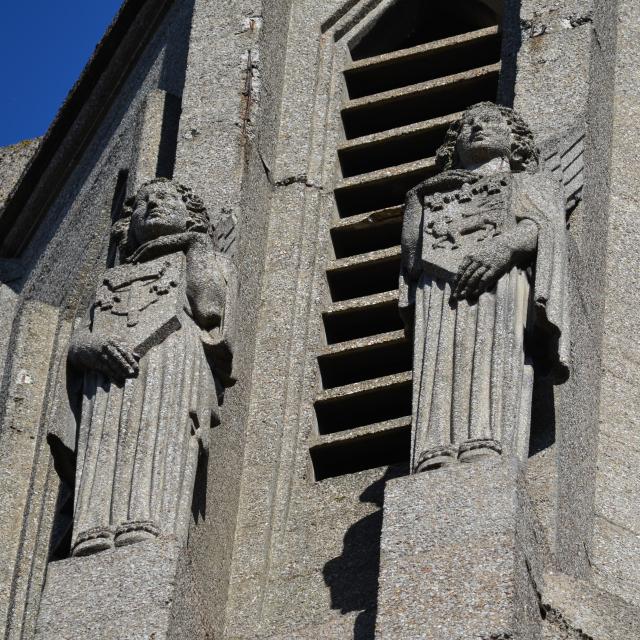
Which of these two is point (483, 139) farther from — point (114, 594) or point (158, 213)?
point (114, 594)

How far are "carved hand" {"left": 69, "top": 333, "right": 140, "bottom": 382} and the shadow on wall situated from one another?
150 centimetres

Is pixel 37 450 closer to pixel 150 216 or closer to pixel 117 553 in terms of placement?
pixel 150 216

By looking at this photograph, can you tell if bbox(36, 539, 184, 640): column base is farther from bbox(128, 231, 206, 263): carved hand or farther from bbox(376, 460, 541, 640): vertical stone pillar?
bbox(128, 231, 206, 263): carved hand

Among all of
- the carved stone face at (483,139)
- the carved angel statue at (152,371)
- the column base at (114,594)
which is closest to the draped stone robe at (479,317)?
the carved stone face at (483,139)

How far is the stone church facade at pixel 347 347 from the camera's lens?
530 inches

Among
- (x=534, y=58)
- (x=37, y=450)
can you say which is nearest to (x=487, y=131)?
(x=534, y=58)

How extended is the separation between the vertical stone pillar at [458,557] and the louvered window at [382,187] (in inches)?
93.2

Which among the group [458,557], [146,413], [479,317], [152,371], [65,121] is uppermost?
[65,121]

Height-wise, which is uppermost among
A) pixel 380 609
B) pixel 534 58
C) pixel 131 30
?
pixel 131 30

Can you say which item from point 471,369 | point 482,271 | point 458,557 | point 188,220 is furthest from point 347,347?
point 458,557

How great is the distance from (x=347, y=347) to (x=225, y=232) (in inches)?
39.4

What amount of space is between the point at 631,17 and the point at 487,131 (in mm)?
3005

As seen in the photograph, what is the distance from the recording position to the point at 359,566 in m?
14.6

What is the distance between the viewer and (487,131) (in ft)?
49.7
